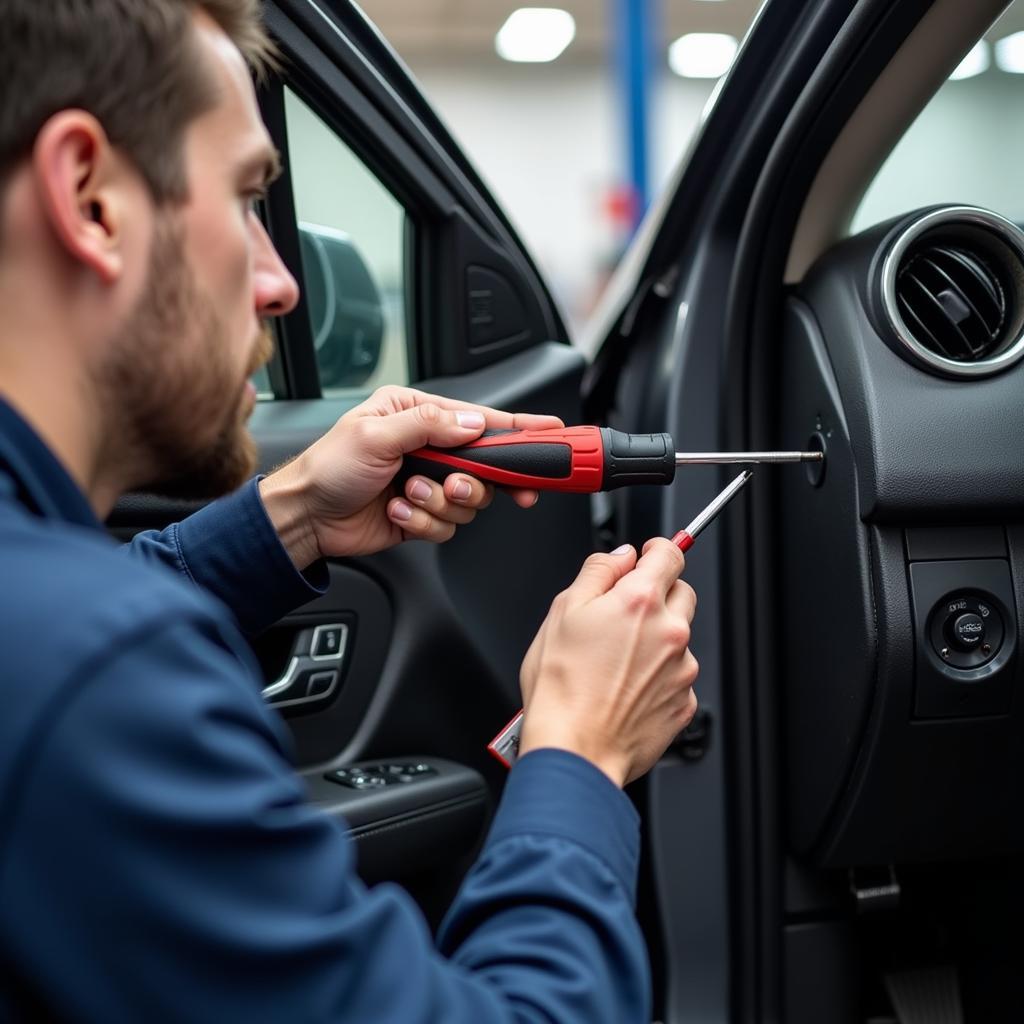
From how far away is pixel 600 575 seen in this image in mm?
906

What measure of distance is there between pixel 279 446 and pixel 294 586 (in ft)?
1.19

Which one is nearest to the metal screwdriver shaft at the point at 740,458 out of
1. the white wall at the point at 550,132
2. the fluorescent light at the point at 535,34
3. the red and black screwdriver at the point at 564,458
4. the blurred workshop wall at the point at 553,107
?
the red and black screwdriver at the point at 564,458

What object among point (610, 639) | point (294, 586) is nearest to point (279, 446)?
point (294, 586)

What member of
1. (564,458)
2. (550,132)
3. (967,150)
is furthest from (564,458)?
(550,132)

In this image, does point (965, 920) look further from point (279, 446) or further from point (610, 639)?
point (279, 446)

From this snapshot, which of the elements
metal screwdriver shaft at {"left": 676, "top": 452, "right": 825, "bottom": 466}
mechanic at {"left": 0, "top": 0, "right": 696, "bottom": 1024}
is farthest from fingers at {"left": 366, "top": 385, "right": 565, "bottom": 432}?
mechanic at {"left": 0, "top": 0, "right": 696, "bottom": 1024}

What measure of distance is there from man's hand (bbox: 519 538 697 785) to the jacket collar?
35cm

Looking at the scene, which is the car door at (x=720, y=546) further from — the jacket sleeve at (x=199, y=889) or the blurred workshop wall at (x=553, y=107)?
the blurred workshop wall at (x=553, y=107)

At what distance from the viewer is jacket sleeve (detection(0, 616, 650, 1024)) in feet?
1.65

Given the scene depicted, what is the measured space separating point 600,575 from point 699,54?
10445 mm

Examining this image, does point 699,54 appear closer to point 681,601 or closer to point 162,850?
point 681,601

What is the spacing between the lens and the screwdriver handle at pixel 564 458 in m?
1.09

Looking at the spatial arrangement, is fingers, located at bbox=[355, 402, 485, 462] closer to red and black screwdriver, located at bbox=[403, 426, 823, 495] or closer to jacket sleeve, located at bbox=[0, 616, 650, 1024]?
red and black screwdriver, located at bbox=[403, 426, 823, 495]

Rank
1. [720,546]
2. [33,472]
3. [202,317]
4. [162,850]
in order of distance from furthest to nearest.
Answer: [720,546], [202,317], [33,472], [162,850]
